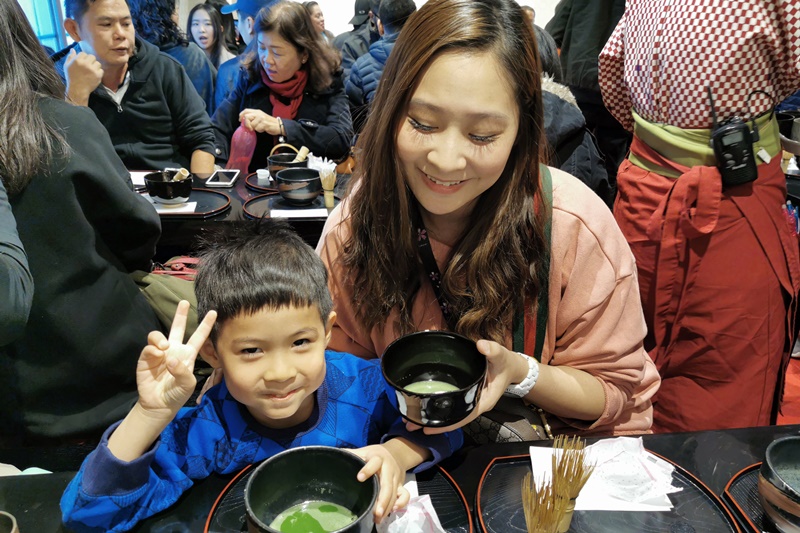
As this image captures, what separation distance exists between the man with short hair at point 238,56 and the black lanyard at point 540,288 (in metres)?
3.05

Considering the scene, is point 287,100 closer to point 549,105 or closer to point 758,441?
point 549,105

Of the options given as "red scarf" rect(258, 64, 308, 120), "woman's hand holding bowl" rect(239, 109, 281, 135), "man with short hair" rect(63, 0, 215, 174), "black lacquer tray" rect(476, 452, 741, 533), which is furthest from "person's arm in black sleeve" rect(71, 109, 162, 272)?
"red scarf" rect(258, 64, 308, 120)

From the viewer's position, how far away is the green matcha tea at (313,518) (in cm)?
86

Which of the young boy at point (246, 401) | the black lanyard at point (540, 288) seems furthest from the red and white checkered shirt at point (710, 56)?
the young boy at point (246, 401)

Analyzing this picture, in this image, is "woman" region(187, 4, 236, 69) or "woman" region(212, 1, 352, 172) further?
"woman" region(187, 4, 236, 69)

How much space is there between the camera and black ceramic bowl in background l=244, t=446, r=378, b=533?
0.84m

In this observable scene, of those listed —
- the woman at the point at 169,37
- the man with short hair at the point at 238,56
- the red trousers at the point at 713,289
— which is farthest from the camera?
the man with short hair at the point at 238,56

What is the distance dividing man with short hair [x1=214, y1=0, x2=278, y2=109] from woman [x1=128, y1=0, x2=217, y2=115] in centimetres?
14

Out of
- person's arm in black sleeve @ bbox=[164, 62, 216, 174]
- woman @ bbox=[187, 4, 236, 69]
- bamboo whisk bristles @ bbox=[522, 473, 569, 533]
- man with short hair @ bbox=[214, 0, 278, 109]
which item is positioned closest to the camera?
bamboo whisk bristles @ bbox=[522, 473, 569, 533]

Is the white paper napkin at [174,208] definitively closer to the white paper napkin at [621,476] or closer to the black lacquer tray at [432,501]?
the black lacquer tray at [432,501]

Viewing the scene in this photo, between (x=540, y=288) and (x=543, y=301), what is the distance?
0.11 feet

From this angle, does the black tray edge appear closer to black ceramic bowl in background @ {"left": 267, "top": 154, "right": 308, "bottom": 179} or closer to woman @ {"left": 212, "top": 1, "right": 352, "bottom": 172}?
black ceramic bowl in background @ {"left": 267, "top": 154, "right": 308, "bottom": 179}

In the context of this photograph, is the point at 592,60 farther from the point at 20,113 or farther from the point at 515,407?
the point at 20,113

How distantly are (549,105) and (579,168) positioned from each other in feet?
1.03
